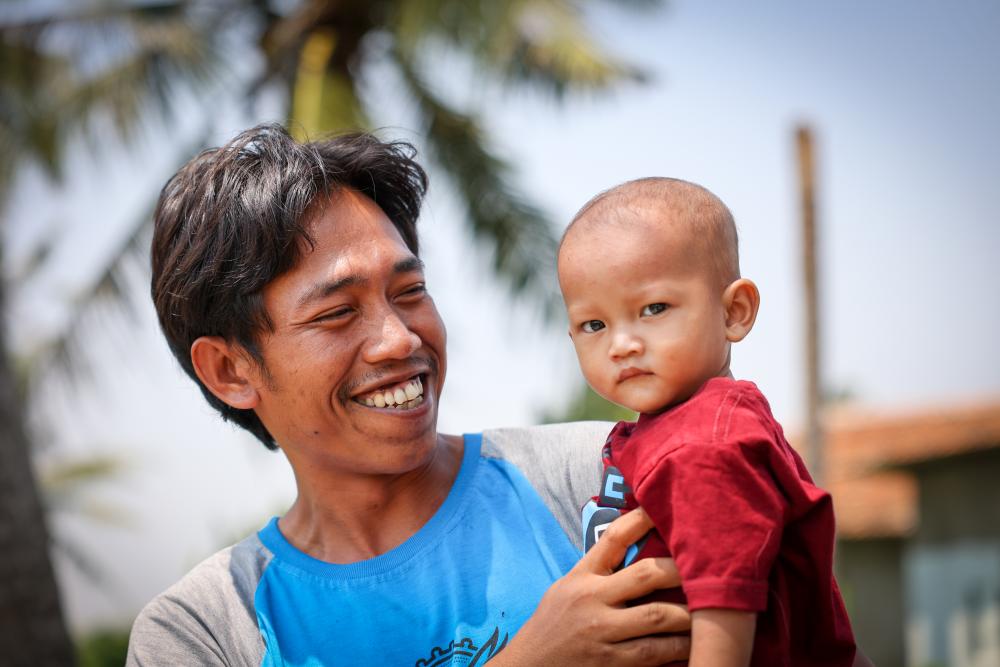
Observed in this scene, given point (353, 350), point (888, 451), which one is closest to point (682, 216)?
point (353, 350)

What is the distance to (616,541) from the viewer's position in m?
1.84

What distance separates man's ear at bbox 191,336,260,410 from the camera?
252cm

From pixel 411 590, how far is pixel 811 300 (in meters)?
8.85

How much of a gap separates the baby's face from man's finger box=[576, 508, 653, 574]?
196 mm

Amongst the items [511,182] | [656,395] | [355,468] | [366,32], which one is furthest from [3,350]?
[366,32]

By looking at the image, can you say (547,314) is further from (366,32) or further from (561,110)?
(366,32)

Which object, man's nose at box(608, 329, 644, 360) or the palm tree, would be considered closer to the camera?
man's nose at box(608, 329, 644, 360)

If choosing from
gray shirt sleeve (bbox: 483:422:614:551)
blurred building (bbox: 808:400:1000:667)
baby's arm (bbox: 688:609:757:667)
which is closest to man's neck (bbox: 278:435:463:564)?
gray shirt sleeve (bbox: 483:422:614:551)

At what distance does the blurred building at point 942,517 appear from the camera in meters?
14.8

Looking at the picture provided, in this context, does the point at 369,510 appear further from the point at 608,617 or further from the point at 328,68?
the point at 328,68

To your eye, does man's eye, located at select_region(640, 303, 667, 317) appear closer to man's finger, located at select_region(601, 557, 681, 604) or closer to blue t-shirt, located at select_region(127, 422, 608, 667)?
man's finger, located at select_region(601, 557, 681, 604)

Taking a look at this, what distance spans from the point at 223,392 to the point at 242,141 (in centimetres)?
63

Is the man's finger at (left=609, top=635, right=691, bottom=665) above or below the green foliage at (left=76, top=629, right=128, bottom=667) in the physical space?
above

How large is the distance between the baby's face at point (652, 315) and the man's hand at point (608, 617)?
234mm
